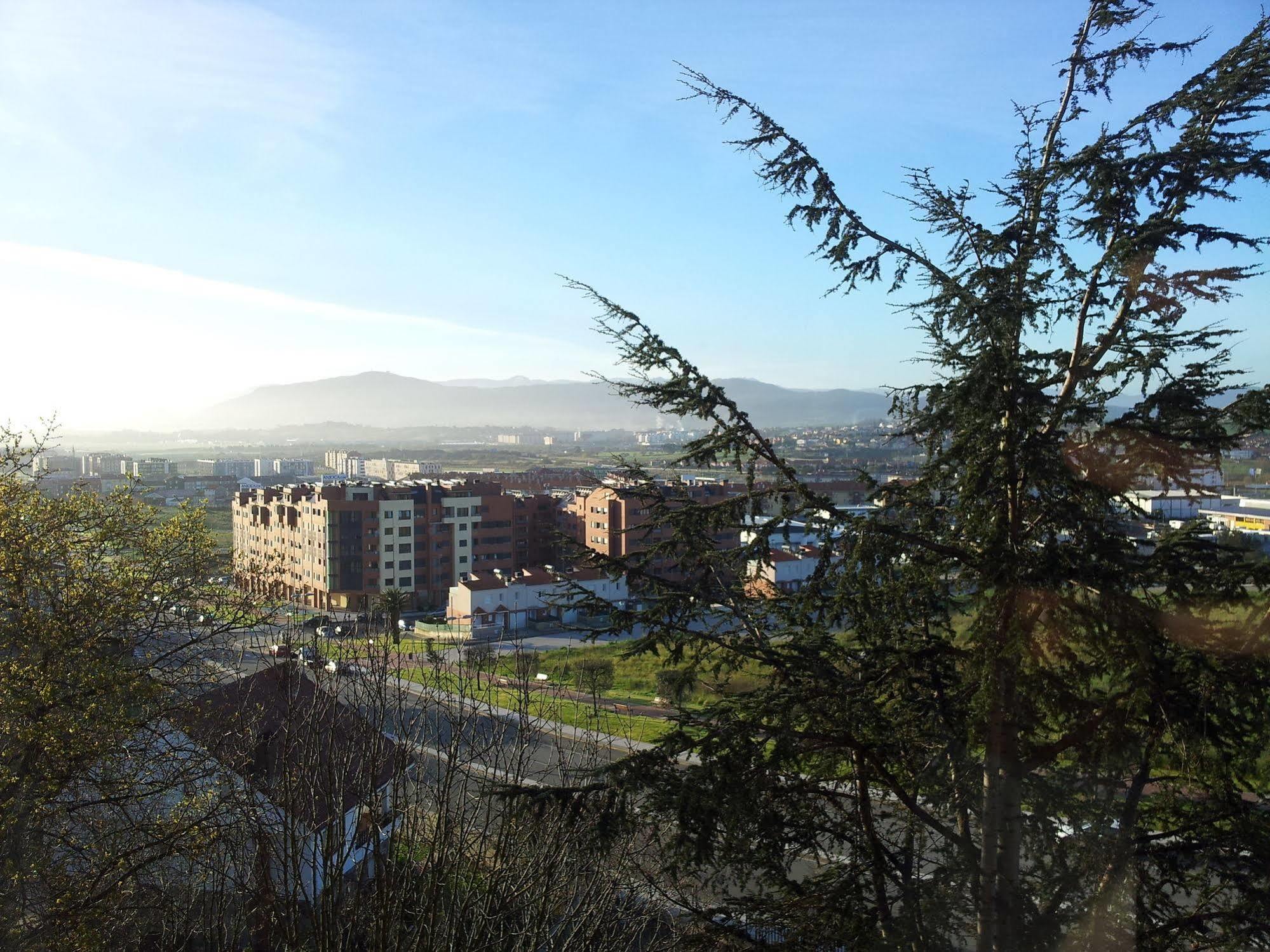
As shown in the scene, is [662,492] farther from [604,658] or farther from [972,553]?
[604,658]

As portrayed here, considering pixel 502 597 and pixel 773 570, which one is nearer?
pixel 773 570

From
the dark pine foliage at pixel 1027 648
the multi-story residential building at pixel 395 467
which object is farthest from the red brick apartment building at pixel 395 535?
the multi-story residential building at pixel 395 467

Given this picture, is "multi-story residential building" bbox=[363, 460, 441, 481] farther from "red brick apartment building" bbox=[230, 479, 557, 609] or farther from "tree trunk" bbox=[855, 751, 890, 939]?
"tree trunk" bbox=[855, 751, 890, 939]

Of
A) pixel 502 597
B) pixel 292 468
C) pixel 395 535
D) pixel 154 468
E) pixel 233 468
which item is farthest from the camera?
pixel 292 468

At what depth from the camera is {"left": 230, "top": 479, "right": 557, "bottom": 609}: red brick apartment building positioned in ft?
99.5

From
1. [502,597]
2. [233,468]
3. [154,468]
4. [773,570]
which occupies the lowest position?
[502,597]

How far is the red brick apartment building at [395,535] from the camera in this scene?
30.3 m

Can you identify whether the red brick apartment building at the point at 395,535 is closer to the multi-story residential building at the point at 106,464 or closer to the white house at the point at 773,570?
the white house at the point at 773,570

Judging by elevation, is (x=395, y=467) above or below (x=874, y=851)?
below

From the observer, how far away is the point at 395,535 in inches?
1217

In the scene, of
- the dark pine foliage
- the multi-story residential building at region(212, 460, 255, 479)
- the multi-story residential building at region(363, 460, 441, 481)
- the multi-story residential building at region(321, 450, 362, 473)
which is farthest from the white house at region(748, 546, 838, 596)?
the multi-story residential building at region(321, 450, 362, 473)

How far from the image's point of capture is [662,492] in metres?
3.37

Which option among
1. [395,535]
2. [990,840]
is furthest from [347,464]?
[990,840]

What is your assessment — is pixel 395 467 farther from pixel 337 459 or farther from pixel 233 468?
pixel 337 459
